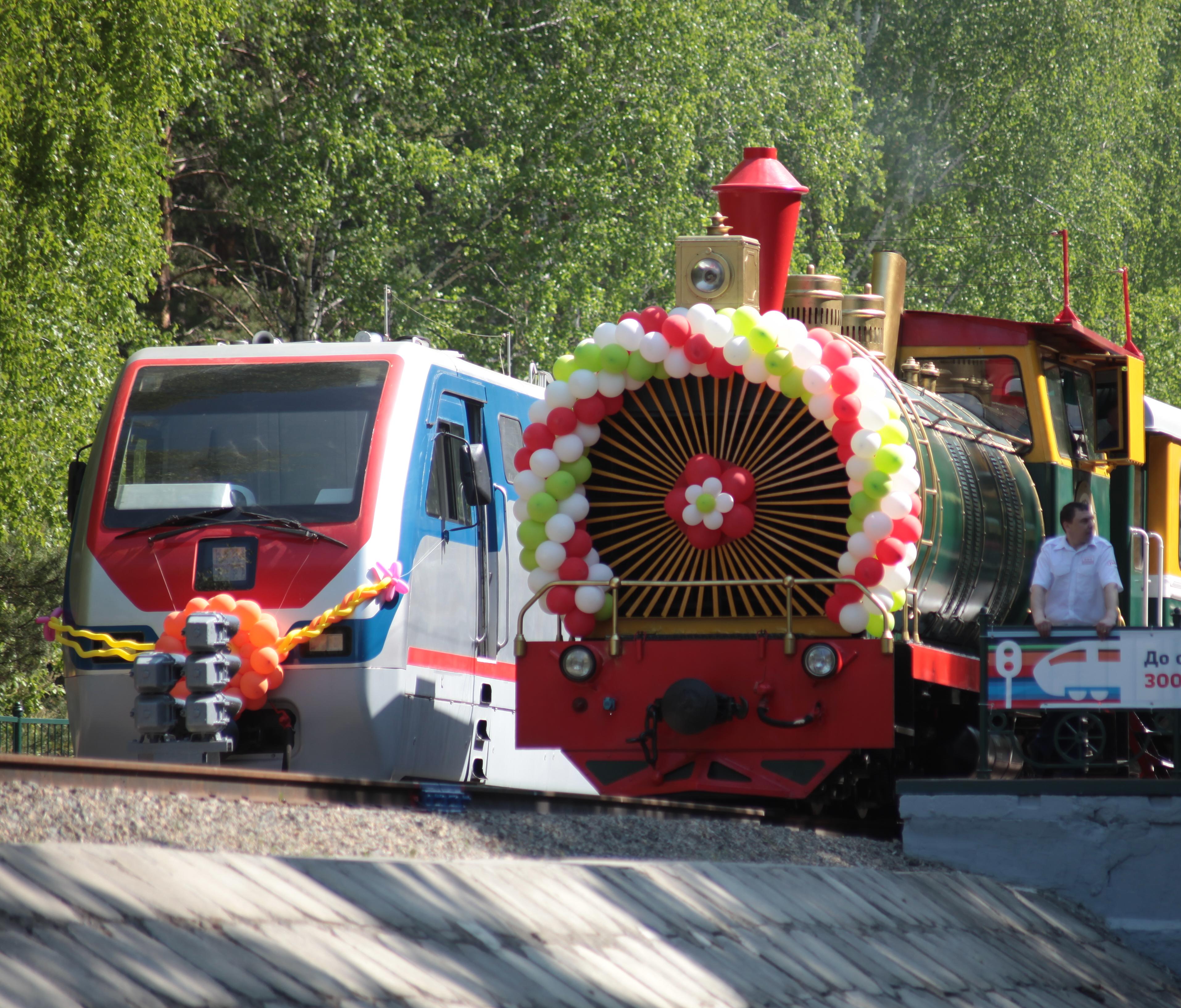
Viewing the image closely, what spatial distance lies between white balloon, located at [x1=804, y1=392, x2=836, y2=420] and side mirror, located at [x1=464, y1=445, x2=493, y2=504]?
2.91 m

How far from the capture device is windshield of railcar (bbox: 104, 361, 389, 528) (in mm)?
10727

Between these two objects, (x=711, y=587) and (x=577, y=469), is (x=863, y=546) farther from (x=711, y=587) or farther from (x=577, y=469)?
(x=577, y=469)

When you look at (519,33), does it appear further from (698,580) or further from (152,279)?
(698,580)

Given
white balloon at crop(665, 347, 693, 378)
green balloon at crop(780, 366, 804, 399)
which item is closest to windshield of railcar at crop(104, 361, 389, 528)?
white balloon at crop(665, 347, 693, 378)

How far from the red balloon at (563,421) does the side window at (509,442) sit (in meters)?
2.49

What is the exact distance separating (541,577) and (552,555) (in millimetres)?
196

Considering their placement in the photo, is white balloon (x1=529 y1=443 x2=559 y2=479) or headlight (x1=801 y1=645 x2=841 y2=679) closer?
headlight (x1=801 y1=645 x2=841 y2=679)

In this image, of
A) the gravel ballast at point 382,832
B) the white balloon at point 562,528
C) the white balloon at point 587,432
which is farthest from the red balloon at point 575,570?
the gravel ballast at point 382,832

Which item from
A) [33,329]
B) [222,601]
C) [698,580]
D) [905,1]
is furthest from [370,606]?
[905,1]

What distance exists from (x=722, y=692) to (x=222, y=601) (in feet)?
10.1

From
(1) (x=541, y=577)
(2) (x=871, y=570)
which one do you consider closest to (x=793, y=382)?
(2) (x=871, y=570)

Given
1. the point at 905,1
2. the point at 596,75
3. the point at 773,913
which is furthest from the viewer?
the point at 905,1

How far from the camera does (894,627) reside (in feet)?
31.0

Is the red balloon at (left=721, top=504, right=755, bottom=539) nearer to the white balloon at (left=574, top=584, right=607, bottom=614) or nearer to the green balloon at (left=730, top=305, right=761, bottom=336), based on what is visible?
the white balloon at (left=574, top=584, right=607, bottom=614)
